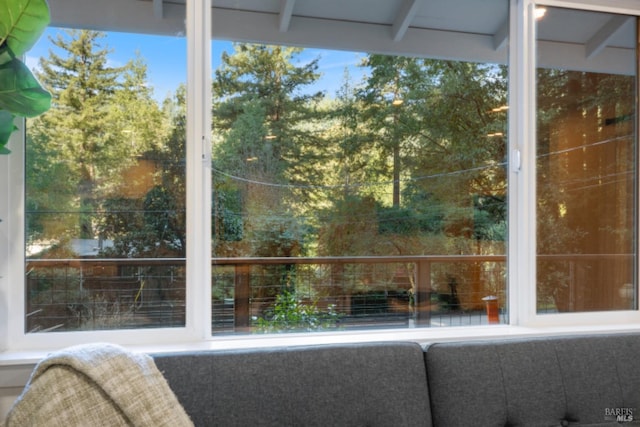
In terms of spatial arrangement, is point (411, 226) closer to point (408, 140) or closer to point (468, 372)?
point (408, 140)

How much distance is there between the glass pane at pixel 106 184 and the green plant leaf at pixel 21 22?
512 mm

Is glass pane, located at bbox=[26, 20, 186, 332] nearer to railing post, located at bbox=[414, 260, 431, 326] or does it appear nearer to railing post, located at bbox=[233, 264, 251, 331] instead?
railing post, located at bbox=[233, 264, 251, 331]

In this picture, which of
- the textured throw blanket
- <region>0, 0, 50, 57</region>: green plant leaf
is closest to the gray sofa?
the textured throw blanket

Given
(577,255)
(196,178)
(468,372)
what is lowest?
(468,372)

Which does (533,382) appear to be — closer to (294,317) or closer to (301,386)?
(301,386)

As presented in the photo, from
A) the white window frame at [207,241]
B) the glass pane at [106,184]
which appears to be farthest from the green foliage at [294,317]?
the glass pane at [106,184]

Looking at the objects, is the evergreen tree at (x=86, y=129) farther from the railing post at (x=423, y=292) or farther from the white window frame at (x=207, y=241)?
the railing post at (x=423, y=292)

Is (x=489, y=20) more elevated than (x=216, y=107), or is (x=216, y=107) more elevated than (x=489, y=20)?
(x=489, y=20)

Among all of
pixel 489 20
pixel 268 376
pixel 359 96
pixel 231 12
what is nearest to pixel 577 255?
pixel 489 20

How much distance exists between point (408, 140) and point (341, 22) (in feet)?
2.55

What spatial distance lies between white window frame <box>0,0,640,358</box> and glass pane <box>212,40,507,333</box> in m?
0.17

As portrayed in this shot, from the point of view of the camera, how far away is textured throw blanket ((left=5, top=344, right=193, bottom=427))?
100cm

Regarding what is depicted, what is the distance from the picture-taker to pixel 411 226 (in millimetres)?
2590

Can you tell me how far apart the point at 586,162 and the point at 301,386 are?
5.96ft
